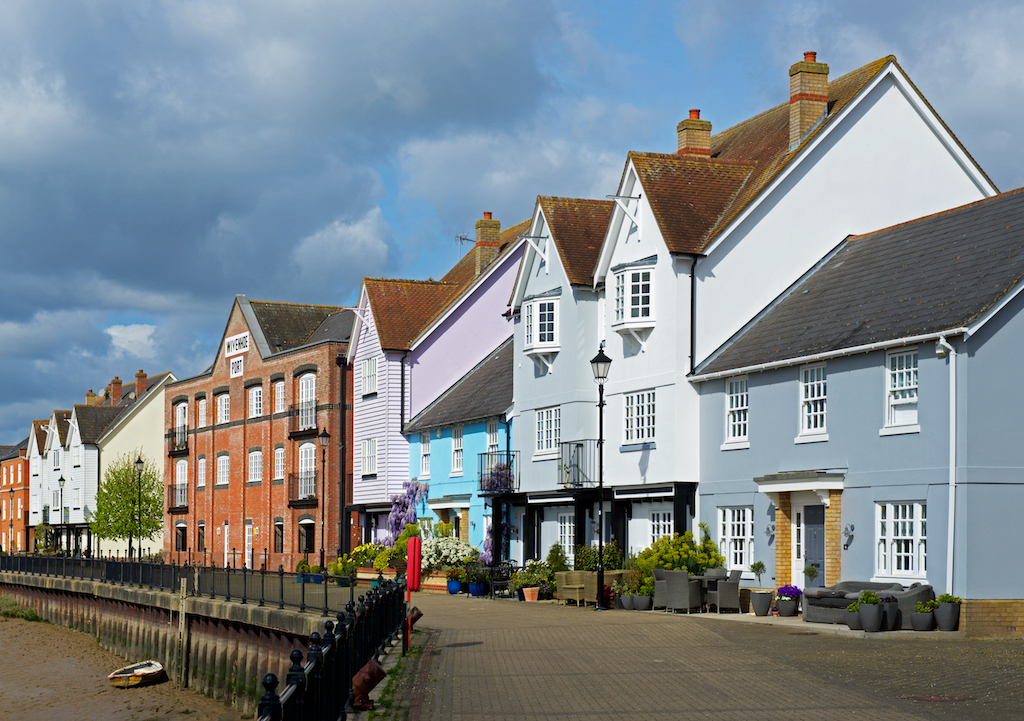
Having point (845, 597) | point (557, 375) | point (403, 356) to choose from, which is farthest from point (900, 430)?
point (403, 356)

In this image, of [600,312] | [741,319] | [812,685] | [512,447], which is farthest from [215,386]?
[812,685]

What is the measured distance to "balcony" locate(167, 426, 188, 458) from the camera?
209 ft

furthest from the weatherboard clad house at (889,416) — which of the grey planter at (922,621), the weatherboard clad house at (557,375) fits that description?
the weatherboard clad house at (557,375)

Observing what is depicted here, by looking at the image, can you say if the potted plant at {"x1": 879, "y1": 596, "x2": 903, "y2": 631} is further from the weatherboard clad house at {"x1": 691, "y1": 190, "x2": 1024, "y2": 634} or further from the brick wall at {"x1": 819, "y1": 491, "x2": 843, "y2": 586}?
the brick wall at {"x1": 819, "y1": 491, "x2": 843, "y2": 586}

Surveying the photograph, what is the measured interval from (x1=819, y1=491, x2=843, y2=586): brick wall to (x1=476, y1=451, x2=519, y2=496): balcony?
13.1 m

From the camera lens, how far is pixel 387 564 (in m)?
40.6

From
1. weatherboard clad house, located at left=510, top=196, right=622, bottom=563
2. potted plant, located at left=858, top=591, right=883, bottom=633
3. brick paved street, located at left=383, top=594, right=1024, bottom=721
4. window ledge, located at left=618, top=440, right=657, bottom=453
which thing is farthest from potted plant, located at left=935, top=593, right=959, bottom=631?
weatherboard clad house, located at left=510, top=196, right=622, bottom=563

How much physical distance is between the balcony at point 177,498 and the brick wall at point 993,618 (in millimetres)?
48284

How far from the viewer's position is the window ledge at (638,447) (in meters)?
30.7

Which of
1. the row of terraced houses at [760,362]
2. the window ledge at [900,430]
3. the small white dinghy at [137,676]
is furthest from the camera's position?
the small white dinghy at [137,676]

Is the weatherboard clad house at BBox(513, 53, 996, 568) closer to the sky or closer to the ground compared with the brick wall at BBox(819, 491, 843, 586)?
closer to the sky

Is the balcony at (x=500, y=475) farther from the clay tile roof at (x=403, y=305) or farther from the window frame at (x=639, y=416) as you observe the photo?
the clay tile roof at (x=403, y=305)

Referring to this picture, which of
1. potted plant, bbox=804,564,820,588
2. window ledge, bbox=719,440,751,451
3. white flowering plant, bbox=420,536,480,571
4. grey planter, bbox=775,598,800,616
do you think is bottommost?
white flowering plant, bbox=420,536,480,571

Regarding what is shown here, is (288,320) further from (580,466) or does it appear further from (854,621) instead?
(854,621)
